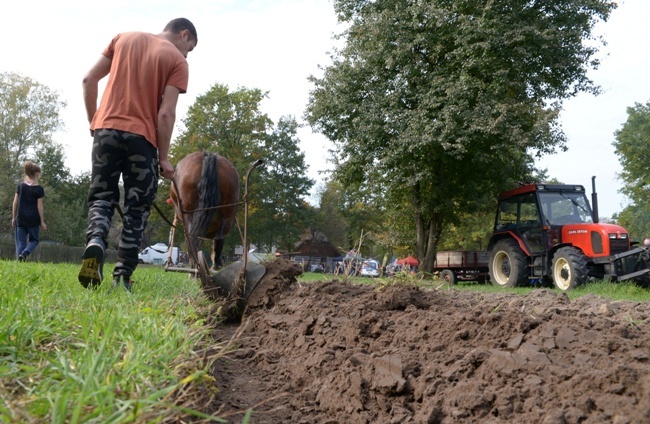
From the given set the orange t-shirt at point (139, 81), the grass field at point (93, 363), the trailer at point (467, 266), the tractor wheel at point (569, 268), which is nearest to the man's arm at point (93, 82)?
the orange t-shirt at point (139, 81)

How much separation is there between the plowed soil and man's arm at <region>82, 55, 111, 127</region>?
242cm

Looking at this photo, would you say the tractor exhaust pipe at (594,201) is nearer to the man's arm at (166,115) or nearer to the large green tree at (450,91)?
the large green tree at (450,91)

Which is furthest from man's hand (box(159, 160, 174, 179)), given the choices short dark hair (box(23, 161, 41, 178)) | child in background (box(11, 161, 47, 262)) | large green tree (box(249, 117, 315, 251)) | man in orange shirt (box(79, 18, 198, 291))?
large green tree (box(249, 117, 315, 251))

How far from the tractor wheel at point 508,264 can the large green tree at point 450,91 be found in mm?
3769

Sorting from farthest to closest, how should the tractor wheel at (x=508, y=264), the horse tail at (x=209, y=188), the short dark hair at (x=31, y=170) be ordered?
the tractor wheel at (x=508, y=264) < the short dark hair at (x=31, y=170) < the horse tail at (x=209, y=188)

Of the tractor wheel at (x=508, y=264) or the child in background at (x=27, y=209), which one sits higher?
the child in background at (x=27, y=209)

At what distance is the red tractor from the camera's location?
10906 millimetres

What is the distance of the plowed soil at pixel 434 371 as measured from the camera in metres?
1.84

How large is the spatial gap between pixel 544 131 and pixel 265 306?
1573 cm

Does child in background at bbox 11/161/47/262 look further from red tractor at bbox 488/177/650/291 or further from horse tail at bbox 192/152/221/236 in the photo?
red tractor at bbox 488/177/650/291

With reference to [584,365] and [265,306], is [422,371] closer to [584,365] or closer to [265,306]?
[584,365]

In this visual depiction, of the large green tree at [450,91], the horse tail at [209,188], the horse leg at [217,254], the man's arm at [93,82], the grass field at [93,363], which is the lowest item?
the grass field at [93,363]

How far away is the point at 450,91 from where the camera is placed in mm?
16953

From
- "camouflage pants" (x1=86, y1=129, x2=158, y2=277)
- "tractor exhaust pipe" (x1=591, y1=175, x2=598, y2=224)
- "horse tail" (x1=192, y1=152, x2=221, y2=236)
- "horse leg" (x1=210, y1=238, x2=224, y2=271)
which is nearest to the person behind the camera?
"camouflage pants" (x1=86, y1=129, x2=158, y2=277)
